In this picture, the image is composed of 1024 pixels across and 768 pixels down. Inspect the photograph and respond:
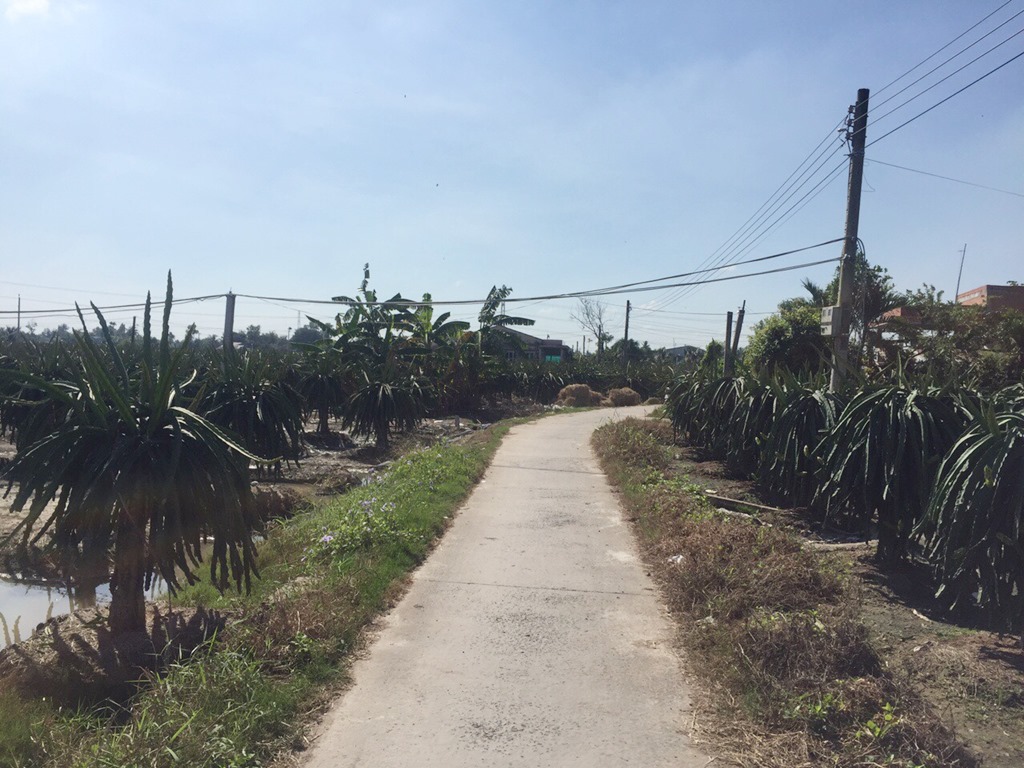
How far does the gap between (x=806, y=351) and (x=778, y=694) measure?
1920 centimetres

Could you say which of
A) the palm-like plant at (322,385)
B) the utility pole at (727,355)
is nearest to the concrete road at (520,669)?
the utility pole at (727,355)

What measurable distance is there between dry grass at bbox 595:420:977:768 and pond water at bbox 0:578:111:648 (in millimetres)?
5732

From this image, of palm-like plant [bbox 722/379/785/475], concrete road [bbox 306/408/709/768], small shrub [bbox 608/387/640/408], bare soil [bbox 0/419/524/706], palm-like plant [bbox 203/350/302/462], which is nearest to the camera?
concrete road [bbox 306/408/709/768]

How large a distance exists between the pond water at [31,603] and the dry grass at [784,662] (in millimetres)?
5732

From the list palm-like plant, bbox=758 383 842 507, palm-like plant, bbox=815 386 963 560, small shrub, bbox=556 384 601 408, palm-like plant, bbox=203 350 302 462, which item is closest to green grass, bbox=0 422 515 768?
palm-like plant, bbox=815 386 963 560

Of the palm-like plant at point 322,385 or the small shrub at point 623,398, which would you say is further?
A: the small shrub at point 623,398

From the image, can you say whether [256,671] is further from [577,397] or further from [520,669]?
[577,397]

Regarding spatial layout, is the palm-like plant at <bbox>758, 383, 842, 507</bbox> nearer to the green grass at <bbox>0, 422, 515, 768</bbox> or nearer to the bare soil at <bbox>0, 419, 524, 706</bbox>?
the green grass at <bbox>0, 422, 515, 768</bbox>

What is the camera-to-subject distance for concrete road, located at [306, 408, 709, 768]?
4.36 m

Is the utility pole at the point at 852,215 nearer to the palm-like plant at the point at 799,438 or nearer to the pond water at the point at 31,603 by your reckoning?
the palm-like plant at the point at 799,438

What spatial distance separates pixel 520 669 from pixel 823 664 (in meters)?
1.96

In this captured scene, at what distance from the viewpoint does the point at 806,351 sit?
22.5 m

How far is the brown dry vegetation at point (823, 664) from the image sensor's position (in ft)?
13.7

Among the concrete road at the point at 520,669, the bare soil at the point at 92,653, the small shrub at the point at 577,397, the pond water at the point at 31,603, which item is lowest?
the pond water at the point at 31,603
